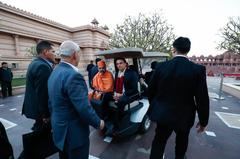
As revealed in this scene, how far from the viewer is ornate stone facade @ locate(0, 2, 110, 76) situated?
13.4m

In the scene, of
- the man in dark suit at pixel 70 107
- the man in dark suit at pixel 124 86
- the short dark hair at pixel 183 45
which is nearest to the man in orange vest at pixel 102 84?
the man in dark suit at pixel 124 86

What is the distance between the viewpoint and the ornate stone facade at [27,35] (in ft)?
44.1

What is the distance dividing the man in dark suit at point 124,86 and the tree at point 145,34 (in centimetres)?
803

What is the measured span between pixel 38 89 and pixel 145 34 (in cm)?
1021

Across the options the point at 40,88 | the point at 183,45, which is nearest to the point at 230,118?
the point at 183,45

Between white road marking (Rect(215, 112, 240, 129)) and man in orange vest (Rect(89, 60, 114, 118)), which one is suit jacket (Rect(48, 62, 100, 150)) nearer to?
man in orange vest (Rect(89, 60, 114, 118))

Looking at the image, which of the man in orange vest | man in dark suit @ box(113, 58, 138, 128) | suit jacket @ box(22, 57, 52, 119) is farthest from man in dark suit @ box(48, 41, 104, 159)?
the man in orange vest

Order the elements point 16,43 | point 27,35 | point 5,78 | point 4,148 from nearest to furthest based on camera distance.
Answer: point 4,148 → point 5,78 → point 16,43 → point 27,35

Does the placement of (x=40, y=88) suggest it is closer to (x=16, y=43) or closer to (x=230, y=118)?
(x=230, y=118)

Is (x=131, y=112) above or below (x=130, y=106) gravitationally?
below

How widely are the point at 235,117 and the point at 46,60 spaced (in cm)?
557

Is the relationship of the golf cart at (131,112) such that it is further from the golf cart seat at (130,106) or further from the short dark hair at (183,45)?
the short dark hair at (183,45)

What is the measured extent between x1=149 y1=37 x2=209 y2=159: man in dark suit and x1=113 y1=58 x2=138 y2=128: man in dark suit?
0.85m

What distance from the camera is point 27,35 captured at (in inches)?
597
